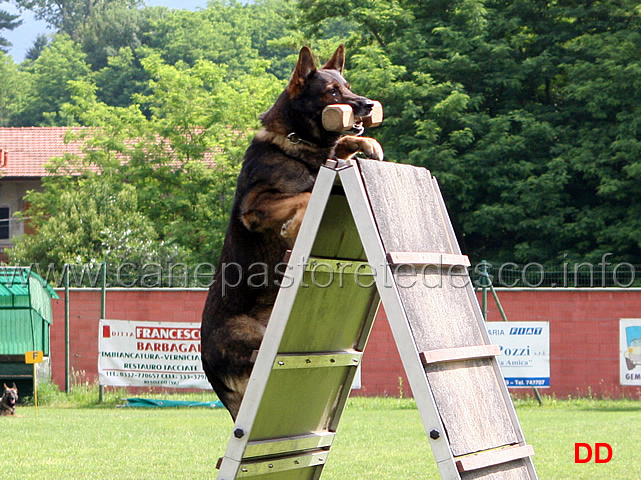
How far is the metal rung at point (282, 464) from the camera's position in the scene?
13.1 ft

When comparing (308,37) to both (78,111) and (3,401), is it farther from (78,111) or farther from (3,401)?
(3,401)

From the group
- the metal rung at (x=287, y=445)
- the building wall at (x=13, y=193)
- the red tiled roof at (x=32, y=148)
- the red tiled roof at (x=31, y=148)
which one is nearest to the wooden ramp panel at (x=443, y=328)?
the metal rung at (x=287, y=445)

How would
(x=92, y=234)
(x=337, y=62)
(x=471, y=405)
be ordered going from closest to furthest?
(x=471, y=405), (x=337, y=62), (x=92, y=234)

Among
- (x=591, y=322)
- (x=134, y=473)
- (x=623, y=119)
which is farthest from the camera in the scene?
(x=623, y=119)

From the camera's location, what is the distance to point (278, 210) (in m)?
3.96

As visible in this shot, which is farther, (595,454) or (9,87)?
(9,87)

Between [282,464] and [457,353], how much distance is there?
3.87ft

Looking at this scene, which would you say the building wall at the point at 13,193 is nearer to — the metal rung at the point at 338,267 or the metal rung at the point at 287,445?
the metal rung at the point at 287,445

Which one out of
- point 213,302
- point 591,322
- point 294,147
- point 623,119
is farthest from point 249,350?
point 623,119

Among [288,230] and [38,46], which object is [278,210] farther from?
[38,46]

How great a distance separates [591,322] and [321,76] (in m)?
12.9

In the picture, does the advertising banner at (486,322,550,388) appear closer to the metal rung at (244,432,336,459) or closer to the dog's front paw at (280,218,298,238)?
the metal rung at (244,432,336,459)

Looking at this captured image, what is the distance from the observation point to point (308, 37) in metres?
28.9

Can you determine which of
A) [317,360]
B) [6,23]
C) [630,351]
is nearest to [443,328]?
[317,360]
